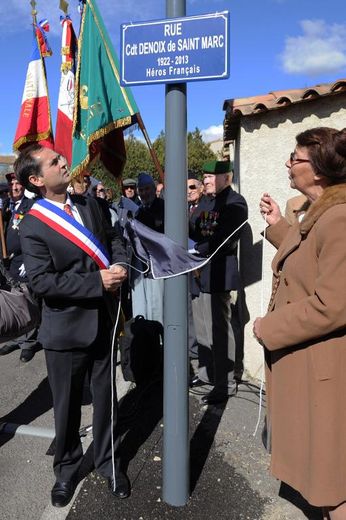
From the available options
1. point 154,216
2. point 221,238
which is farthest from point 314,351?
point 154,216

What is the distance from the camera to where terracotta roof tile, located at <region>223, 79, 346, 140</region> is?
369 centimetres

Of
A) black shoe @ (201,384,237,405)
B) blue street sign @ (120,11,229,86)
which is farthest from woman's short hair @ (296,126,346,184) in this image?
black shoe @ (201,384,237,405)

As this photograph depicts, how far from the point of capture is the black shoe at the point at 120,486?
9.08ft

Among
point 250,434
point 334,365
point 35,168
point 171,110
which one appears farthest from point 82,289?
point 250,434

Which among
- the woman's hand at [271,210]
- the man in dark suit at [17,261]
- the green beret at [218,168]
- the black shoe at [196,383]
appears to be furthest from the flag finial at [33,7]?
the black shoe at [196,383]

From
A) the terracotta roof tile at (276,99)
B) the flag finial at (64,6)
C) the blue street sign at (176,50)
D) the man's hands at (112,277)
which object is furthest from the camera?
the flag finial at (64,6)

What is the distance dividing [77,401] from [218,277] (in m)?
1.79

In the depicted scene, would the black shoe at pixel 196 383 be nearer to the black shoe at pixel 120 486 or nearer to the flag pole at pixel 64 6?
the black shoe at pixel 120 486

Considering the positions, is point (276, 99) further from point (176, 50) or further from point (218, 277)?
point (176, 50)

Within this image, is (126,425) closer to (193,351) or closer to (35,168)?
(193,351)

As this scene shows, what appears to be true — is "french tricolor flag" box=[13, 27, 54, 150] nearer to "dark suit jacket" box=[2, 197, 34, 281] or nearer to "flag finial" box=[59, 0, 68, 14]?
"flag finial" box=[59, 0, 68, 14]

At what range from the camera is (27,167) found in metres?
2.65

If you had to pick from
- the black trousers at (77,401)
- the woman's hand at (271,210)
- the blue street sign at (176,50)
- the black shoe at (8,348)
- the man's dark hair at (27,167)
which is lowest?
the black shoe at (8,348)

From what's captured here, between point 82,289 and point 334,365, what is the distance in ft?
4.43
